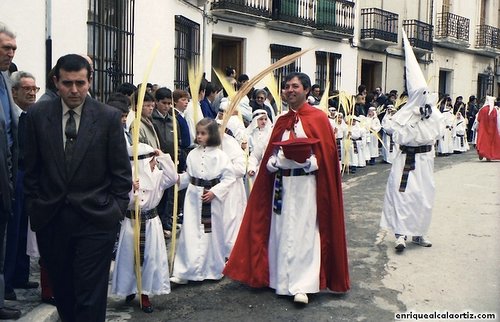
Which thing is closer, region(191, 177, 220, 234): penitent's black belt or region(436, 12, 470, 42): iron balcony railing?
region(191, 177, 220, 234): penitent's black belt

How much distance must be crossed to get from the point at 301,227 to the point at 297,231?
5 cm

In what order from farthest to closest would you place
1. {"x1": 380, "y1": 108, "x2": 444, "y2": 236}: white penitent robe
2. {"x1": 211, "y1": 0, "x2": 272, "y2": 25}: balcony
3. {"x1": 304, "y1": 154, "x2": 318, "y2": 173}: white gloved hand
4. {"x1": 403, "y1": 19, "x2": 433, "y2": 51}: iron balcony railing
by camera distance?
{"x1": 403, "y1": 19, "x2": 433, "y2": 51}: iron balcony railing, {"x1": 211, "y1": 0, "x2": 272, "y2": 25}: balcony, {"x1": 380, "y1": 108, "x2": 444, "y2": 236}: white penitent robe, {"x1": 304, "y1": 154, "x2": 318, "y2": 173}: white gloved hand

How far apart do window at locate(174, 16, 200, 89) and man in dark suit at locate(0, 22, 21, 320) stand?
27.1 ft

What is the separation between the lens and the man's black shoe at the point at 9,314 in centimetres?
438

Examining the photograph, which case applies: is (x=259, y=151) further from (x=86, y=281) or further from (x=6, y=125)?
(x=86, y=281)

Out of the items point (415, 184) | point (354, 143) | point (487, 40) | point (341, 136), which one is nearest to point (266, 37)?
point (354, 143)

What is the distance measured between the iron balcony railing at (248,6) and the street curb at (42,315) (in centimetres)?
1136

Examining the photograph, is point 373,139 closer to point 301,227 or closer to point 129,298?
point 301,227

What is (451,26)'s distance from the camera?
1109 inches

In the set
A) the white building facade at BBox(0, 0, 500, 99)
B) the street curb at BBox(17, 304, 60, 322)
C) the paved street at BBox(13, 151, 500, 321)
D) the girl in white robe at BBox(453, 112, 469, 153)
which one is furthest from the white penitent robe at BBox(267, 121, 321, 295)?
the girl in white robe at BBox(453, 112, 469, 153)

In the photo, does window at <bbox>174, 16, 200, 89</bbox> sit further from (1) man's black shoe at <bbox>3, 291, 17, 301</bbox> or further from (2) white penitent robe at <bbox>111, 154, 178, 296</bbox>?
(1) man's black shoe at <bbox>3, 291, 17, 301</bbox>

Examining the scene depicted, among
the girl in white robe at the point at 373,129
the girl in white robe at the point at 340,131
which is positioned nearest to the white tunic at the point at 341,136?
the girl in white robe at the point at 340,131

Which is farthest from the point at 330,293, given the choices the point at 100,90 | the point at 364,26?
the point at 364,26

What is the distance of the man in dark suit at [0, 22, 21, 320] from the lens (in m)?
4.16
